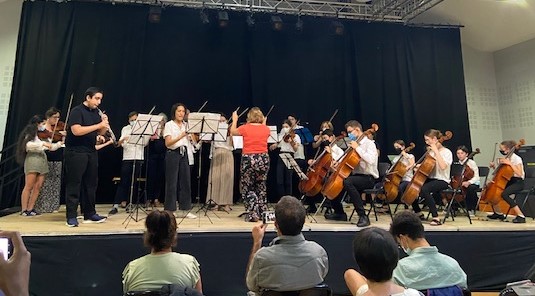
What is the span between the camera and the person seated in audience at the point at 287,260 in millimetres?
2041

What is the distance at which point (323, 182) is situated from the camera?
17.6ft

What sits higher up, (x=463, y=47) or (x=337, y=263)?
(x=463, y=47)

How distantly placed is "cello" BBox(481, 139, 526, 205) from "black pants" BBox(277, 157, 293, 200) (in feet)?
10.9

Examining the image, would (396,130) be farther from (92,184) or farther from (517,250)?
(92,184)

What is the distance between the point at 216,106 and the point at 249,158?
3150mm

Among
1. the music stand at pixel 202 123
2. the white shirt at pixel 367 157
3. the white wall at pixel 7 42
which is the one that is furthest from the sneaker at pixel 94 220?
the white wall at pixel 7 42

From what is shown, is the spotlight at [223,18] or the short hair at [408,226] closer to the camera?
the short hair at [408,226]

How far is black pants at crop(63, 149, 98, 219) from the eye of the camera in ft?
13.8

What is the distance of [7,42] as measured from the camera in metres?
7.58

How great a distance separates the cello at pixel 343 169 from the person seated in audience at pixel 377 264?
3065mm

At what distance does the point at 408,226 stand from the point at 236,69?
6.47m

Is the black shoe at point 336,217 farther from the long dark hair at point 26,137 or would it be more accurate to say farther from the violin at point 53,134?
the long dark hair at point 26,137

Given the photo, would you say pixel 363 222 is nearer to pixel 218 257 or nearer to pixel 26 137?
pixel 218 257

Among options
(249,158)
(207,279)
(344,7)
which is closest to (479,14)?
(344,7)
